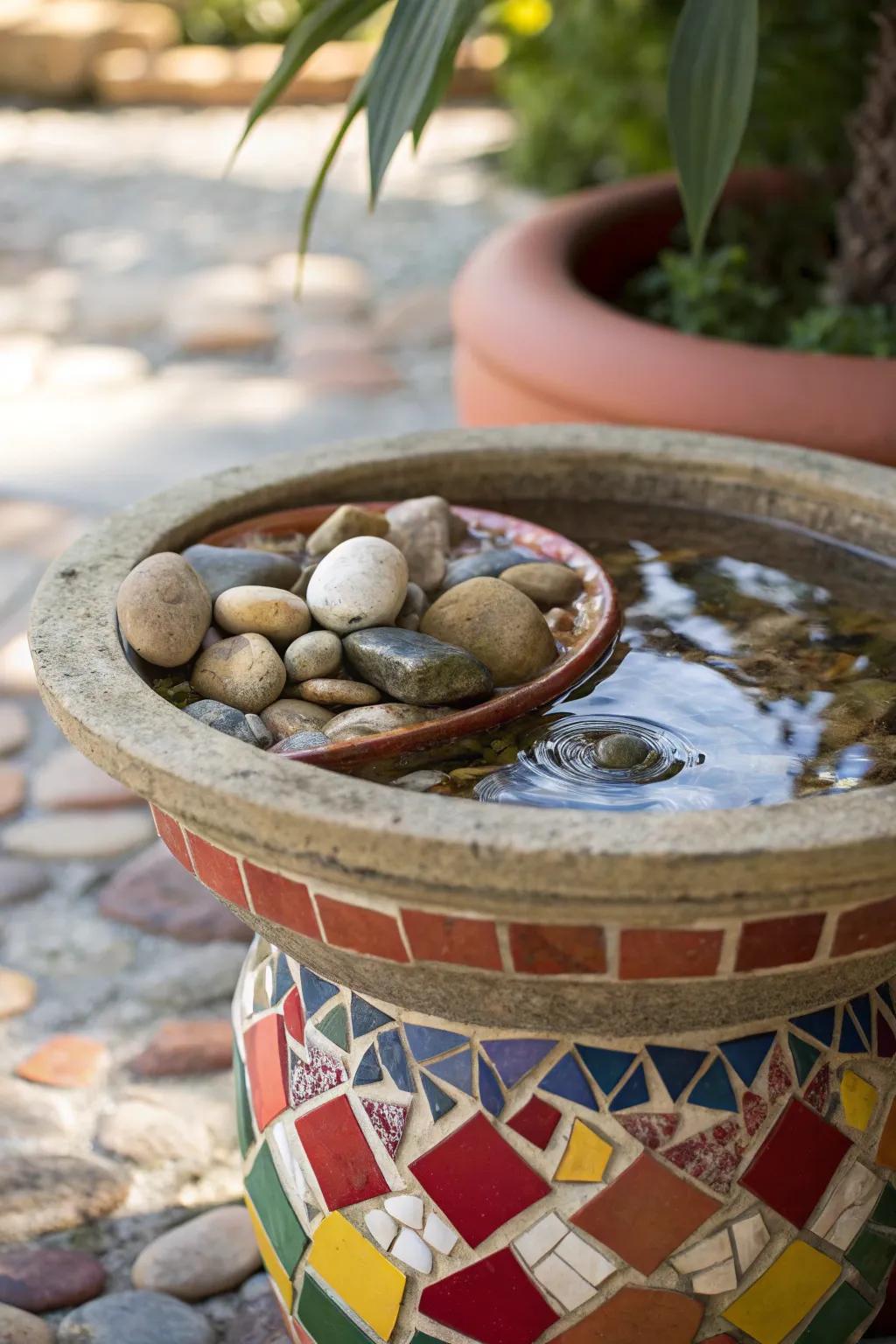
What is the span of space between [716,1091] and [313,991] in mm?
338

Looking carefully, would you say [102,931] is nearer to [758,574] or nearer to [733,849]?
[758,574]

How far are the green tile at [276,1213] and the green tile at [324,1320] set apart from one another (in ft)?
0.09

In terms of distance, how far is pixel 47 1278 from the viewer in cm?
138

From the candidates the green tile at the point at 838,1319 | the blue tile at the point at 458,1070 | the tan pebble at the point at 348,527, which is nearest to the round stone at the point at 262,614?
the tan pebble at the point at 348,527

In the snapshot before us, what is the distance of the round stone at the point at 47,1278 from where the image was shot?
1362 millimetres

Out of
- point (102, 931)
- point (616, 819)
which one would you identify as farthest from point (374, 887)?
point (102, 931)

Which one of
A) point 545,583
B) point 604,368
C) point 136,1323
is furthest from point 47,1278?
point 604,368

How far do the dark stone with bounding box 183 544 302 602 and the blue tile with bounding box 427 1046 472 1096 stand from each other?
1.55ft

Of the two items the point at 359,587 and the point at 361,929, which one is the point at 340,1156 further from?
the point at 359,587

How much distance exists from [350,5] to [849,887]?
49.3 inches

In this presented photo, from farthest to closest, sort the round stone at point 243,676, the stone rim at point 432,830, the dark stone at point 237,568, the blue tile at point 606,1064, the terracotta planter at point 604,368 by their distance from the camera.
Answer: the terracotta planter at point 604,368
the dark stone at point 237,568
the round stone at point 243,676
the blue tile at point 606,1064
the stone rim at point 432,830

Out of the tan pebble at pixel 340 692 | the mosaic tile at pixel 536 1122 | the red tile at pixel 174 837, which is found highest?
the tan pebble at pixel 340 692

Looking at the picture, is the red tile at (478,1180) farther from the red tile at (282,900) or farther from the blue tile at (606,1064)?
the red tile at (282,900)

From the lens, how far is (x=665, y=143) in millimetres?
3857
